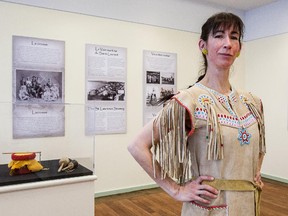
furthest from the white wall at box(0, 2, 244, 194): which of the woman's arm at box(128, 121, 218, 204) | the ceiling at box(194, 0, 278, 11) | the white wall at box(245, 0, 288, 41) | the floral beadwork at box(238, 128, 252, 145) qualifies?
the floral beadwork at box(238, 128, 252, 145)

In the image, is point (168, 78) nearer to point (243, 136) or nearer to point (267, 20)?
point (267, 20)

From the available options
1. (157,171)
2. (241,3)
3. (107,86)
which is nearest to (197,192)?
(157,171)

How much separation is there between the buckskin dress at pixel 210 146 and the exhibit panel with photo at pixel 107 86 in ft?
8.82

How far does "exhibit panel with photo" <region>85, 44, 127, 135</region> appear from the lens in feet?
12.1

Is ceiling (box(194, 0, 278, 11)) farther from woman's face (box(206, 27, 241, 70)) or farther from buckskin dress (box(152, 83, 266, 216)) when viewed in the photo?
buckskin dress (box(152, 83, 266, 216))

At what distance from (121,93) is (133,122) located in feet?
1.45

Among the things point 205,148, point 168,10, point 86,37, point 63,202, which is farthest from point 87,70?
point 205,148

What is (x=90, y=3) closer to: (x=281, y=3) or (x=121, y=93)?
(x=121, y=93)

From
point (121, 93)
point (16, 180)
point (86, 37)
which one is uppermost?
point (86, 37)

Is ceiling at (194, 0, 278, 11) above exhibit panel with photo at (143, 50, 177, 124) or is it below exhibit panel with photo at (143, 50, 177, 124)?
above

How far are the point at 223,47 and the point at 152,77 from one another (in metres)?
3.14

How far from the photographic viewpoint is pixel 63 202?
1.98 metres

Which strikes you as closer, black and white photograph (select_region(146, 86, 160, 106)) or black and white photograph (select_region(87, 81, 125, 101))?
black and white photograph (select_region(87, 81, 125, 101))

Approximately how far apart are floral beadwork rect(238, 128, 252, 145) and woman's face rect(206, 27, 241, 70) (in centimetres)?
23
